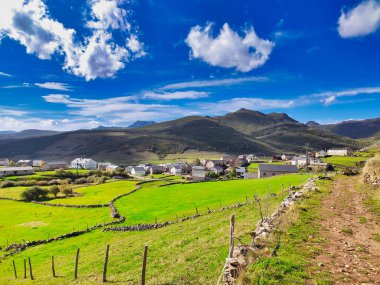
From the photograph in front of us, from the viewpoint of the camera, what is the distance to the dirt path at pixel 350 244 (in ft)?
41.5

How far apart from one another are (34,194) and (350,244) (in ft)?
333

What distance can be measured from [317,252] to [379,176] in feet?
101

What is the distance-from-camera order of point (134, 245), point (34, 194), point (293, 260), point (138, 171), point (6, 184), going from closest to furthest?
point (293, 260)
point (134, 245)
point (34, 194)
point (6, 184)
point (138, 171)

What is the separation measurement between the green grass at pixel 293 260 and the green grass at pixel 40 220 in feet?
147

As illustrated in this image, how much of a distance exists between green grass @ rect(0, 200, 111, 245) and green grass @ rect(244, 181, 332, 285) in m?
44.8

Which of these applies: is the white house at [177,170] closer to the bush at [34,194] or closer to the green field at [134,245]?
the bush at [34,194]

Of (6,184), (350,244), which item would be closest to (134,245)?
(350,244)

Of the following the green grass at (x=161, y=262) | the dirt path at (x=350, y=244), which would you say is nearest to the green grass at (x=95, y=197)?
the green grass at (x=161, y=262)

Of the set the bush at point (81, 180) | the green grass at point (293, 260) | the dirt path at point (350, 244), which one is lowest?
the bush at point (81, 180)

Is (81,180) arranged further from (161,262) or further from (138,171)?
(161,262)

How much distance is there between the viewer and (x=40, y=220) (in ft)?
208

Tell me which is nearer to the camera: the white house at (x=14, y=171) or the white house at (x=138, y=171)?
the white house at (x=14, y=171)

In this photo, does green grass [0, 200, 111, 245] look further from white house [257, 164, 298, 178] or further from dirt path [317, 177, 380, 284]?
white house [257, 164, 298, 178]

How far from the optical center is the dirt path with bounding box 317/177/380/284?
1266 cm
